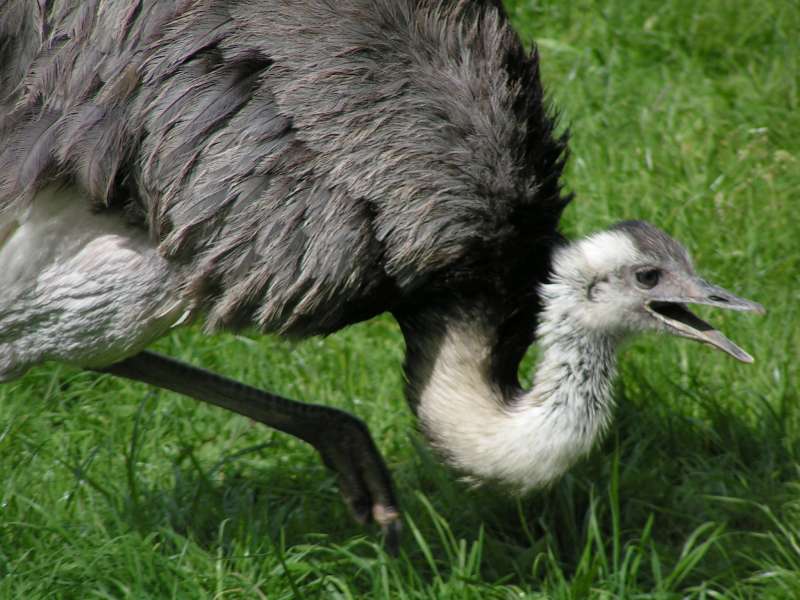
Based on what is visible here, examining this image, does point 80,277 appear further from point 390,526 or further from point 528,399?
point 528,399

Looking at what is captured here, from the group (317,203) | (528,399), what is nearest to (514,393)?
(528,399)

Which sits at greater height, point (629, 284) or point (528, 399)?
point (629, 284)

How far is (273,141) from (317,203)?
0.70 ft

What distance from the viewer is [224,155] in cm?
405

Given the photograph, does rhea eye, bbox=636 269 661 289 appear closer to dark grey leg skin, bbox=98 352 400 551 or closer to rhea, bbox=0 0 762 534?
rhea, bbox=0 0 762 534

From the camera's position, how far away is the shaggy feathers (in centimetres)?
405

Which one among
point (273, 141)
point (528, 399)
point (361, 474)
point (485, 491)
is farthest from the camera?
point (485, 491)

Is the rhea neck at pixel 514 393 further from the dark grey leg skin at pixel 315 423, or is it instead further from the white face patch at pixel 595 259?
the dark grey leg skin at pixel 315 423

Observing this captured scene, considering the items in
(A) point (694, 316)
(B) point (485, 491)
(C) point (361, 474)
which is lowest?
(B) point (485, 491)

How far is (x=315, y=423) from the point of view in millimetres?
→ 4656

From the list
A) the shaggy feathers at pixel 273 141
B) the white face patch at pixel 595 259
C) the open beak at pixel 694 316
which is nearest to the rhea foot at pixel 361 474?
the shaggy feathers at pixel 273 141

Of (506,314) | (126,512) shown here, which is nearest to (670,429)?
(506,314)

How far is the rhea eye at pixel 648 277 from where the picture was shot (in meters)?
4.39

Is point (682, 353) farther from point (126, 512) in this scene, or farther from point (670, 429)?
point (126, 512)
